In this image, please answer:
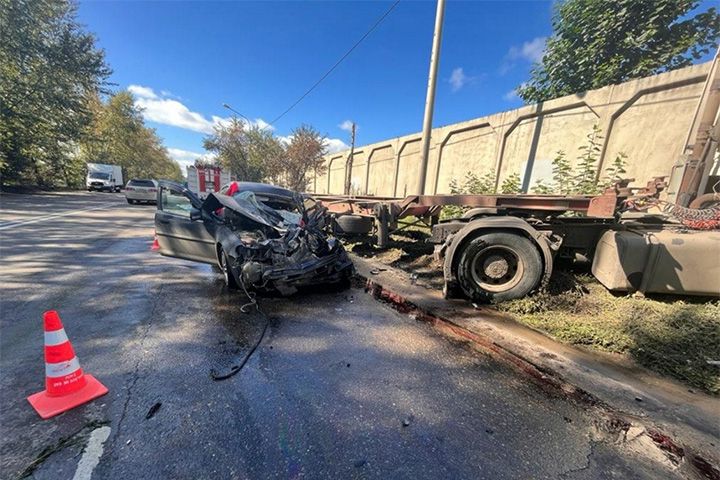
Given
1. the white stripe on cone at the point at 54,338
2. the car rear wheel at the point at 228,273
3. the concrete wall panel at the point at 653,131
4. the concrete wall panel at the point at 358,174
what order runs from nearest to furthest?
1. the white stripe on cone at the point at 54,338
2. the car rear wheel at the point at 228,273
3. the concrete wall panel at the point at 653,131
4. the concrete wall panel at the point at 358,174

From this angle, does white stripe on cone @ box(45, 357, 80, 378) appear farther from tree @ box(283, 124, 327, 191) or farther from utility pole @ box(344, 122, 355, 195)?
tree @ box(283, 124, 327, 191)

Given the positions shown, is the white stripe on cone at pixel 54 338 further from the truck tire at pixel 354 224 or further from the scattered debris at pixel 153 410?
the truck tire at pixel 354 224

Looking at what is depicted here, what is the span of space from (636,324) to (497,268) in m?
1.51

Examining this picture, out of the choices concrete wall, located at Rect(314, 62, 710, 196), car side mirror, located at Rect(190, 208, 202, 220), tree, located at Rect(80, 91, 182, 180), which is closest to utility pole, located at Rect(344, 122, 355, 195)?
concrete wall, located at Rect(314, 62, 710, 196)

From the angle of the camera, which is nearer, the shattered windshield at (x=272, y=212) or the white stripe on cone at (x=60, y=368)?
the white stripe on cone at (x=60, y=368)

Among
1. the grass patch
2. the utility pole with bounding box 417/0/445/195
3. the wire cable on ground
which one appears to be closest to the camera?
the wire cable on ground

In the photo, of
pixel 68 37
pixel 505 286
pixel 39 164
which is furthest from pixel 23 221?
pixel 39 164

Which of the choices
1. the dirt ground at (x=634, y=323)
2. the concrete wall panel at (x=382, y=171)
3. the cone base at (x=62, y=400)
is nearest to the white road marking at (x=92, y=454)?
the cone base at (x=62, y=400)

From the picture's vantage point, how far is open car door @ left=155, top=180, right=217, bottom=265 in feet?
15.1

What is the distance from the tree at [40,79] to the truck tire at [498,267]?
84.4 feet

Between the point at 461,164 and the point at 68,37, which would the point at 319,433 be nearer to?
the point at 461,164

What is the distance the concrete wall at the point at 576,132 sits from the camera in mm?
6055

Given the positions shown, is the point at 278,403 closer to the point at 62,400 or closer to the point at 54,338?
the point at 62,400

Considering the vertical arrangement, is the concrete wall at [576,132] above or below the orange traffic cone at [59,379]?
above
